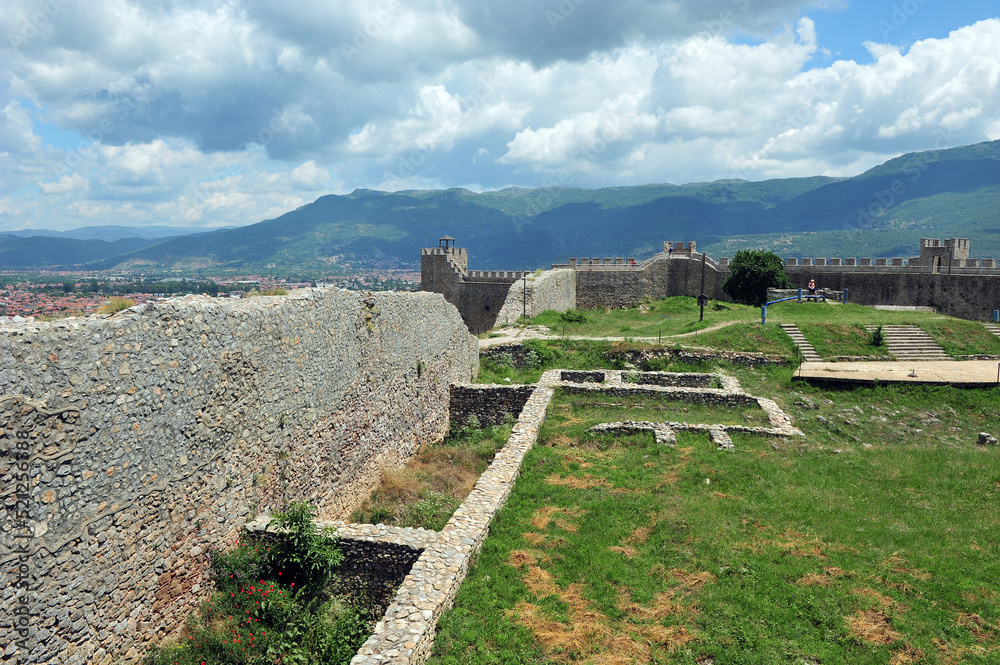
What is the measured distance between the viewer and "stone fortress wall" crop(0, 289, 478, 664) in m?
6.12

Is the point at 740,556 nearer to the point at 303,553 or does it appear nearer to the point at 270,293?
the point at 303,553

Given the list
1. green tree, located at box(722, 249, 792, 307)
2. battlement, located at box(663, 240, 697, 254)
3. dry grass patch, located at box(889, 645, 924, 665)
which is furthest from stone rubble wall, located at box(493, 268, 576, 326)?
dry grass patch, located at box(889, 645, 924, 665)

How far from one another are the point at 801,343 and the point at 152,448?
83.8ft

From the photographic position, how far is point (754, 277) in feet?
137

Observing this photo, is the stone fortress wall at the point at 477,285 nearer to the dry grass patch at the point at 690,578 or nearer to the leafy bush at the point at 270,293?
the leafy bush at the point at 270,293

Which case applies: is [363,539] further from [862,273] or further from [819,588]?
[862,273]

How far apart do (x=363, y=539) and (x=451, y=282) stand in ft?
127

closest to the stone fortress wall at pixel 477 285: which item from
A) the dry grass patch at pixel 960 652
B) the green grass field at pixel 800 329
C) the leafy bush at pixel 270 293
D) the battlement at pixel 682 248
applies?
the green grass field at pixel 800 329

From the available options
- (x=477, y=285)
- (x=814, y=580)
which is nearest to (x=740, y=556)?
(x=814, y=580)

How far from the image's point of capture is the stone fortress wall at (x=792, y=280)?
38469 millimetres

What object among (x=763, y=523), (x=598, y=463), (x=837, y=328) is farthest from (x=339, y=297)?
(x=837, y=328)

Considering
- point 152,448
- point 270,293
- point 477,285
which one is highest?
point 270,293

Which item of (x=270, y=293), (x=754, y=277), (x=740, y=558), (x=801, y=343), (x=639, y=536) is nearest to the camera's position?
(x=740, y=558)

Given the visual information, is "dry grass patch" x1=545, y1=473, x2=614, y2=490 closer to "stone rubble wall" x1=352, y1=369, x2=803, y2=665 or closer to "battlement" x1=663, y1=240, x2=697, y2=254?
"stone rubble wall" x1=352, y1=369, x2=803, y2=665
